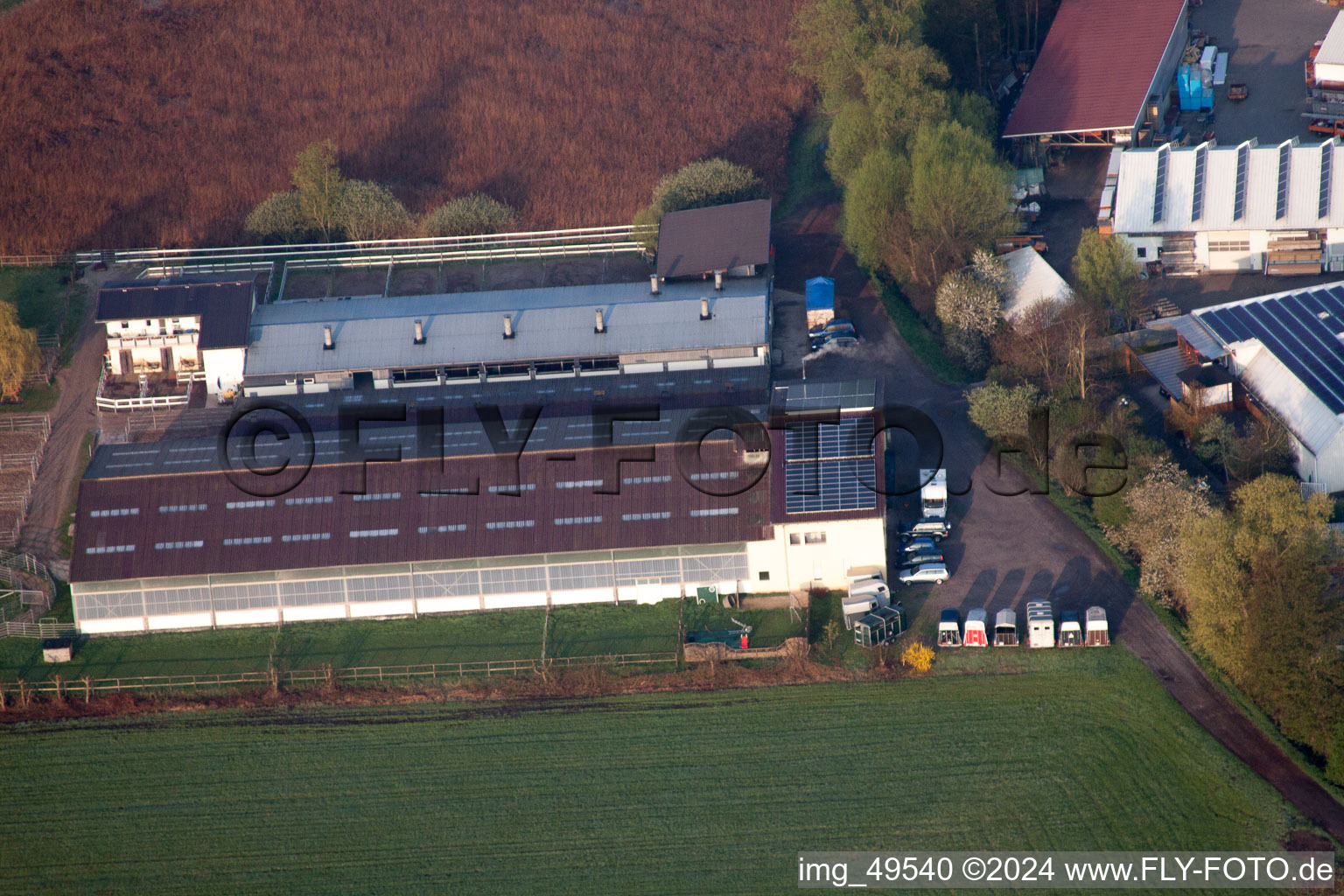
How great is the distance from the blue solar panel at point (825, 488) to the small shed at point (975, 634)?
6615 millimetres

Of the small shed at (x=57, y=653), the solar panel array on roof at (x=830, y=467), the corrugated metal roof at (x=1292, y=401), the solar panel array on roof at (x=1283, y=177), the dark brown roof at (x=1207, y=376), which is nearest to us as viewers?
the small shed at (x=57, y=653)

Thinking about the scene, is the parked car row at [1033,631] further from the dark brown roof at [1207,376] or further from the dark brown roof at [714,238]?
the dark brown roof at [714,238]

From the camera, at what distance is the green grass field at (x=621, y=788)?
60312mm

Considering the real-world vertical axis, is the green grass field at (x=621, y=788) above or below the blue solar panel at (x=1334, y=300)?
below

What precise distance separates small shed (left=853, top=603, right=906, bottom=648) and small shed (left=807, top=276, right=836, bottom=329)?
2263 centimetres

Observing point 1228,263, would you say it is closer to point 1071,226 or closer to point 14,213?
point 1071,226

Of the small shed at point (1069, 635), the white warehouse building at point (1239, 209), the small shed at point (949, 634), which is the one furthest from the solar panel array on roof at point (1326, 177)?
the small shed at point (949, 634)

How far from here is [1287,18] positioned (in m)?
106

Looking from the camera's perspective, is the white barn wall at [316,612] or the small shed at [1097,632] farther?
the white barn wall at [316,612]

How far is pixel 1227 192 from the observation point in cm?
8900

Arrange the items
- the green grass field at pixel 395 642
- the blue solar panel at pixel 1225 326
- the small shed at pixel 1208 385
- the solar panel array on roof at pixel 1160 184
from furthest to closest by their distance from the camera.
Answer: the solar panel array on roof at pixel 1160 184, the blue solar panel at pixel 1225 326, the small shed at pixel 1208 385, the green grass field at pixel 395 642

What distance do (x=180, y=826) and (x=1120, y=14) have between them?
7485 cm

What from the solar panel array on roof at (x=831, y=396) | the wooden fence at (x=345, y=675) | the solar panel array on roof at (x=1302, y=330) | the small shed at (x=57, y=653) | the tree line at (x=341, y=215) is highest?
the tree line at (x=341, y=215)

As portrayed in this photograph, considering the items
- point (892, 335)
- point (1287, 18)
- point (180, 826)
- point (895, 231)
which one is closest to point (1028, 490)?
point (892, 335)
